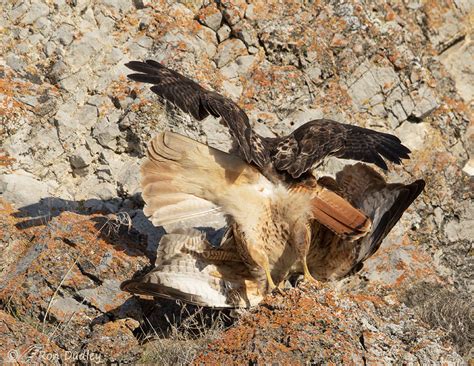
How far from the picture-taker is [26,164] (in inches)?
260

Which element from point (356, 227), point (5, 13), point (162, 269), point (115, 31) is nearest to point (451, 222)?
point (356, 227)

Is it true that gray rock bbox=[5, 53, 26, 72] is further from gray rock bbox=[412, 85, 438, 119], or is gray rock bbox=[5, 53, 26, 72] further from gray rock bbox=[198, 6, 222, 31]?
gray rock bbox=[412, 85, 438, 119]

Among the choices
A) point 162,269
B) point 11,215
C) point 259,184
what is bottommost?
point 11,215

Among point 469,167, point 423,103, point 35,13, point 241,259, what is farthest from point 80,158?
point 469,167

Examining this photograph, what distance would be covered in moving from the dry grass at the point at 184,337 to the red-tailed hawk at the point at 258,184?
0.56 meters

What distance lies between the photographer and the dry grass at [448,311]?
581 cm

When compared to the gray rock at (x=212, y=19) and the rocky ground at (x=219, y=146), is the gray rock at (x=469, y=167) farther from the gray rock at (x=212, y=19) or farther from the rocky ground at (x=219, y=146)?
the gray rock at (x=212, y=19)

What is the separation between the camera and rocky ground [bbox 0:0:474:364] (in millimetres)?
5043

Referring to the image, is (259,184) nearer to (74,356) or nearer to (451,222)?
(74,356)

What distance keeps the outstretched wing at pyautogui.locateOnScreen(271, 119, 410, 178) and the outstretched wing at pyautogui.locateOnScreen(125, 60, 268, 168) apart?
198 millimetres

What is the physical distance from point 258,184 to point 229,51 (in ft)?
8.32

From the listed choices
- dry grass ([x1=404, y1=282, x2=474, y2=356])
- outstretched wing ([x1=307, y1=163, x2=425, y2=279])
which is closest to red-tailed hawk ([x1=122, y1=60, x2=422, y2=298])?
outstretched wing ([x1=307, y1=163, x2=425, y2=279])

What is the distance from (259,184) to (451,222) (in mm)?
2887

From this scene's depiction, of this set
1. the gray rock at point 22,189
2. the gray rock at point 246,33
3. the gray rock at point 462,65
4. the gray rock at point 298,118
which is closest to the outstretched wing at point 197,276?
the gray rock at point 22,189
